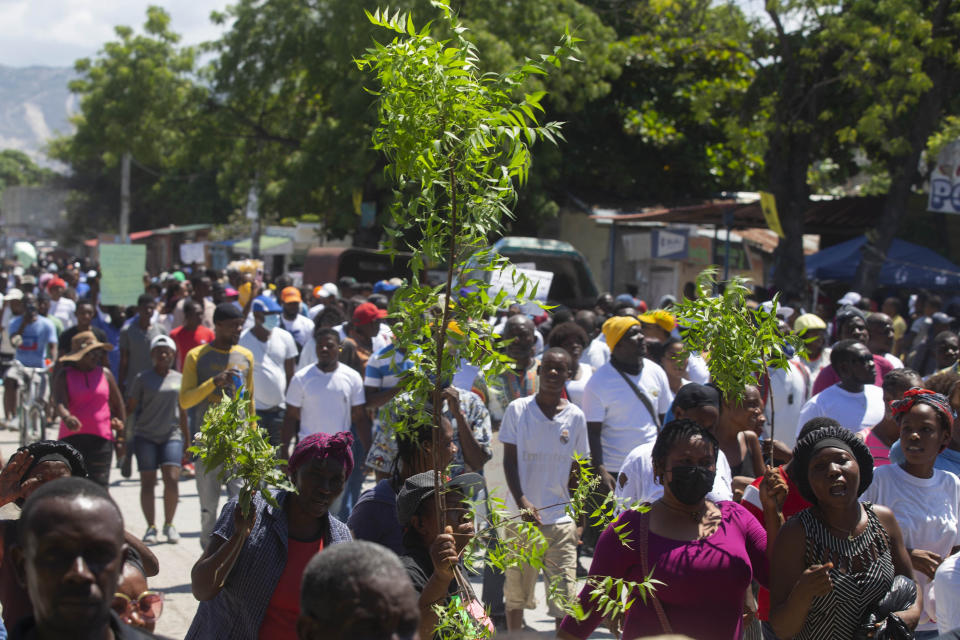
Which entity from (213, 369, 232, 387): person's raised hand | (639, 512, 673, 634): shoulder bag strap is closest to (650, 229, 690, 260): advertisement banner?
(213, 369, 232, 387): person's raised hand

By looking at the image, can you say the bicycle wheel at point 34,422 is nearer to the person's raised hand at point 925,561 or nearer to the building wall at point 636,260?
the person's raised hand at point 925,561

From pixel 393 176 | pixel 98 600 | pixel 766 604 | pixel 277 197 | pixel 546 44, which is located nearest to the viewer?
pixel 98 600

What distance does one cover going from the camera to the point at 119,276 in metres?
14.7

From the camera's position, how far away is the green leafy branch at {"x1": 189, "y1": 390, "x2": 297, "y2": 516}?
11.9 ft

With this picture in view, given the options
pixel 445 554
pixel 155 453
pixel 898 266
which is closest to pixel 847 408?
pixel 445 554

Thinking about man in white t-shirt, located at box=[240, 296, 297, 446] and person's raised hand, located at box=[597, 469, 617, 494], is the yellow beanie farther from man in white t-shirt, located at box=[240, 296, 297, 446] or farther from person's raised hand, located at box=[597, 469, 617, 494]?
man in white t-shirt, located at box=[240, 296, 297, 446]

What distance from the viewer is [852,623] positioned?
4051 mm

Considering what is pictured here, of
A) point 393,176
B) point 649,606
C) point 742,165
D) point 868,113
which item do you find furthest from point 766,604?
point 742,165

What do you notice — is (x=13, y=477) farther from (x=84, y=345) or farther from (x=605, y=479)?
(x=84, y=345)

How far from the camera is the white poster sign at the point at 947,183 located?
17359mm

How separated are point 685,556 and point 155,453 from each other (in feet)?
19.7

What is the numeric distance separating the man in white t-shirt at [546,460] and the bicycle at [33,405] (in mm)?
7722

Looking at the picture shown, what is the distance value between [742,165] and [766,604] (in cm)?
2241

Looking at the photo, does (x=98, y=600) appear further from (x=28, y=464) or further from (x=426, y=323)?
(x=28, y=464)
